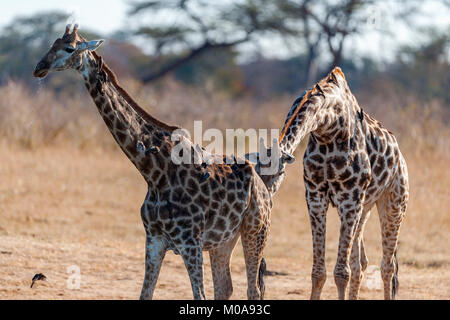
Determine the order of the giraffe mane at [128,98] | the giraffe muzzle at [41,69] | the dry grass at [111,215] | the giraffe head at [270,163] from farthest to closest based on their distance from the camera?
the dry grass at [111,215] < the giraffe head at [270,163] < the giraffe mane at [128,98] < the giraffe muzzle at [41,69]

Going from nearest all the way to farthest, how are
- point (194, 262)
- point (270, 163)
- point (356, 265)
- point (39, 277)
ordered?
point (194, 262) → point (270, 163) → point (356, 265) → point (39, 277)

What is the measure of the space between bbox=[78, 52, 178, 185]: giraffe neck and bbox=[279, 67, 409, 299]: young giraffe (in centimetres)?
99

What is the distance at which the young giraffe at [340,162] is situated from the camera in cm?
539

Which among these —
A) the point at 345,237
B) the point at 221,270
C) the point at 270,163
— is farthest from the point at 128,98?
the point at 345,237

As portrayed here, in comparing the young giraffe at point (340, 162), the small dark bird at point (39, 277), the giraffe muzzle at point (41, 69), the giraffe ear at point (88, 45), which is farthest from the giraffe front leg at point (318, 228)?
the small dark bird at point (39, 277)

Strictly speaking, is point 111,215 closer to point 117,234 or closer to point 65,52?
point 117,234

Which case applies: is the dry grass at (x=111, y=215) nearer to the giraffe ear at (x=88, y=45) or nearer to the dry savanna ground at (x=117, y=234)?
the dry savanna ground at (x=117, y=234)

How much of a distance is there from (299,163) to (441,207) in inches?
151

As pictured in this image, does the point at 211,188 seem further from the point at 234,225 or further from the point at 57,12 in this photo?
the point at 57,12

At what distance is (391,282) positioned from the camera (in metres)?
6.61

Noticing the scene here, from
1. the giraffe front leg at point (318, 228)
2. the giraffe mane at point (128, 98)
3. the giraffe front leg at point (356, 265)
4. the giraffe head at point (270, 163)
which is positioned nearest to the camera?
the giraffe mane at point (128, 98)

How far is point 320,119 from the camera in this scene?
5.32 metres

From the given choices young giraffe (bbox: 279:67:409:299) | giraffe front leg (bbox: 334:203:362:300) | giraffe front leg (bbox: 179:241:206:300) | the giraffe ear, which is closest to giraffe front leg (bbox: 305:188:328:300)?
young giraffe (bbox: 279:67:409:299)

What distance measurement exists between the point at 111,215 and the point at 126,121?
6509 mm
